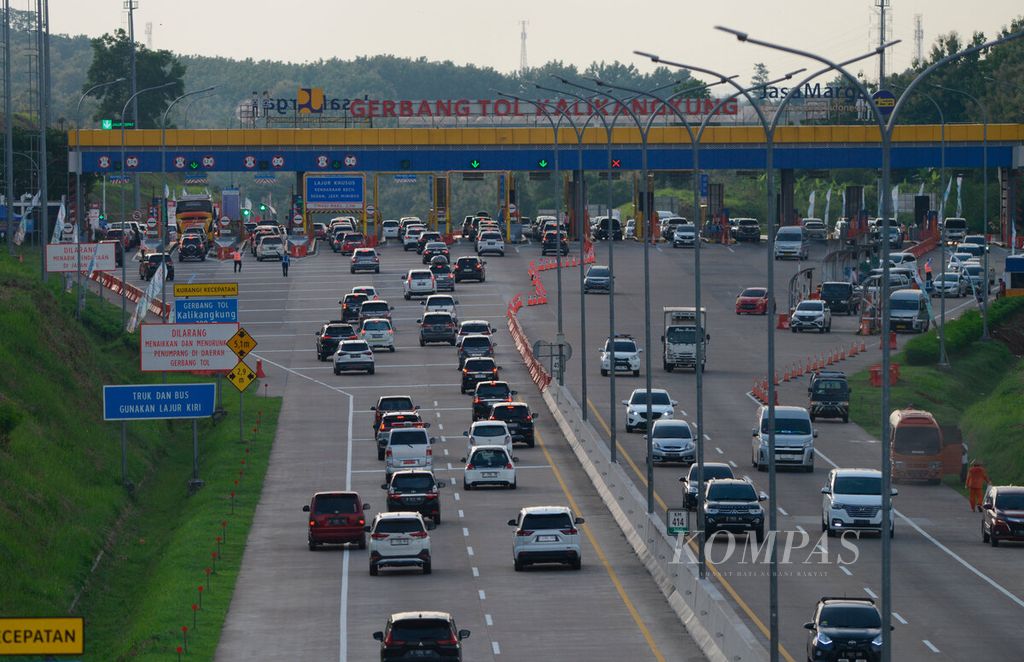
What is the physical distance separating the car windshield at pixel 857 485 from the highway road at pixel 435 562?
5.58 meters

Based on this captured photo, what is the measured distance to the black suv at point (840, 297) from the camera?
98.1m

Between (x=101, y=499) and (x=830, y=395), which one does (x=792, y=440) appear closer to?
(x=830, y=395)

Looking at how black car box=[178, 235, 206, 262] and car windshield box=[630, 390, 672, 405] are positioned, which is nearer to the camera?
car windshield box=[630, 390, 672, 405]

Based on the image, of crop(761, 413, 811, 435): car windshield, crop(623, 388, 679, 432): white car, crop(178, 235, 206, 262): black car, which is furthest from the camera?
crop(178, 235, 206, 262): black car

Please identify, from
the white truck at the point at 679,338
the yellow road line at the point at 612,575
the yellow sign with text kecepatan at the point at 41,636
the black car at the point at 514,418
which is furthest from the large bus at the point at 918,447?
the yellow sign with text kecepatan at the point at 41,636

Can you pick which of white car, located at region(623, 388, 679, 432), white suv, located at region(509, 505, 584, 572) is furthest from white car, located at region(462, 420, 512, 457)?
white suv, located at region(509, 505, 584, 572)

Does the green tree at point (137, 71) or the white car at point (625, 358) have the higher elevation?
the green tree at point (137, 71)

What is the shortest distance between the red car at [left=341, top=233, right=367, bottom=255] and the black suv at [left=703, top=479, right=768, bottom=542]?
83.7m

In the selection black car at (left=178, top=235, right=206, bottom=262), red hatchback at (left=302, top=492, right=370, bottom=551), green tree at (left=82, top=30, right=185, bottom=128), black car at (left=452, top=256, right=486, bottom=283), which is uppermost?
green tree at (left=82, top=30, right=185, bottom=128)

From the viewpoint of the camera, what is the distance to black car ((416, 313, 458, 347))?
8838 cm

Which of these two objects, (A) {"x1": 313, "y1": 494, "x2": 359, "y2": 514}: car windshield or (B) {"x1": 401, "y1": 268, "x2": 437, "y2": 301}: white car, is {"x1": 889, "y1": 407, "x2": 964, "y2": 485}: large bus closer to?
(A) {"x1": 313, "y1": 494, "x2": 359, "y2": 514}: car windshield

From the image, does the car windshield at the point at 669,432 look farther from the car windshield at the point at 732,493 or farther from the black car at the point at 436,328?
the black car at the point at 436,328

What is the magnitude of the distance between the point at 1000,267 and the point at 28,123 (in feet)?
257

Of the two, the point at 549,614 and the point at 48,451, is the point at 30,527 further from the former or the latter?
the point at 549,614
